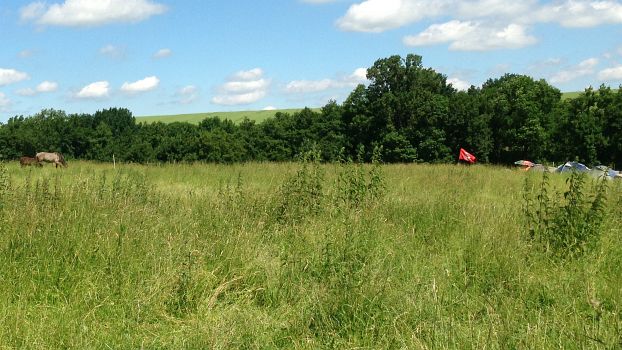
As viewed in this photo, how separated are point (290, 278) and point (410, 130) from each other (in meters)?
53.0

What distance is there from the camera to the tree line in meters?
49.0

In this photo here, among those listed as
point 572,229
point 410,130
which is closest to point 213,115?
point 410,130

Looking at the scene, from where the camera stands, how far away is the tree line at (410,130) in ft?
161

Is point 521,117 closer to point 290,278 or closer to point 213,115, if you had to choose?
point 290,278

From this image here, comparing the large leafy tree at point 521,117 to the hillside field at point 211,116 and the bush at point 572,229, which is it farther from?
the bush at point 572,229

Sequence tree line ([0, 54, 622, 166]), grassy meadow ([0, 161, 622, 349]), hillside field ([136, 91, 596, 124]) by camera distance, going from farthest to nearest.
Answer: hillside field ([136, 91, 596, 124])
tree line ([0, 54, 622, 166])
grassy meadow ([0, 161, 622, 349])

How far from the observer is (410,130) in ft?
185

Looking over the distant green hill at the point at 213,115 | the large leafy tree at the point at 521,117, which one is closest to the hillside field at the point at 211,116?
the distant green hill at the point at 213,115

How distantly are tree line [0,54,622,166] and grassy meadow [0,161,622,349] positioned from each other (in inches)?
1647

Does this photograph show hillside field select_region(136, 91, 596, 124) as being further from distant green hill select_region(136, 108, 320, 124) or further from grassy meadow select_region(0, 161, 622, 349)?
grassy meadow select_region(0, 161, 622, 349)

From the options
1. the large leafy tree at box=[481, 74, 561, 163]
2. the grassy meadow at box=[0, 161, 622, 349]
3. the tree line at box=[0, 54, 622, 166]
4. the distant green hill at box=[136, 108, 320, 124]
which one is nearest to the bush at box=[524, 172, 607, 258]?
the grassy meadow at box=[0, 161, 622, 349]

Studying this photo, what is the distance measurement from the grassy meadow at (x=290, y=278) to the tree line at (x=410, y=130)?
41.8m

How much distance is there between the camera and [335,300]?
4.14 meters

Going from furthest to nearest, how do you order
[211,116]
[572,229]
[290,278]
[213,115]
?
[213,115] → [211,116] → [572,229] → [290,278]
